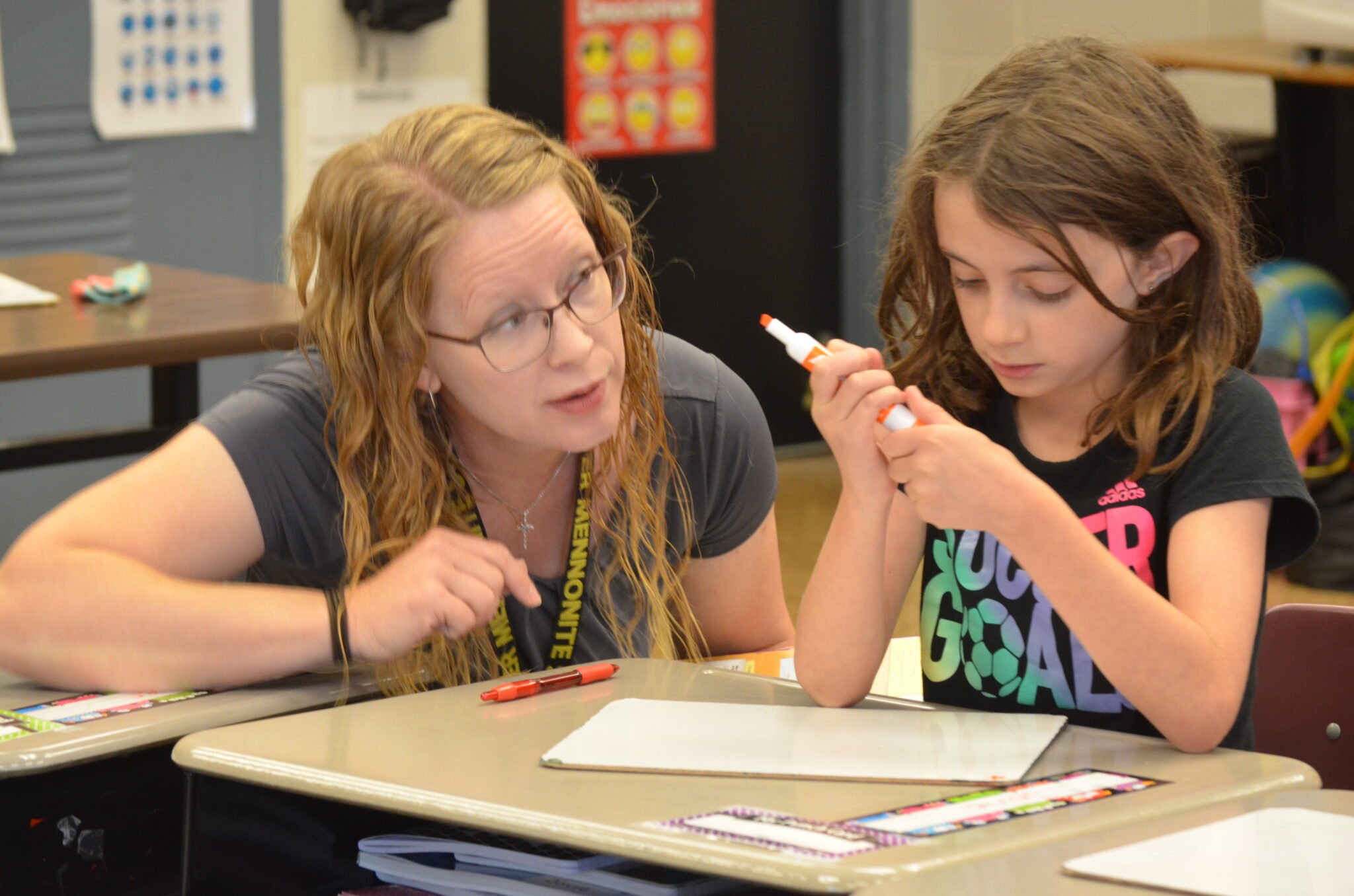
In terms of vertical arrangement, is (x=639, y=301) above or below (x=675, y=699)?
above

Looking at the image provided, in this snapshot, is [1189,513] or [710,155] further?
[710,155]

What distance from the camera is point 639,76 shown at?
4336mm

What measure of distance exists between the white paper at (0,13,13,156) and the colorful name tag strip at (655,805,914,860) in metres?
2.80

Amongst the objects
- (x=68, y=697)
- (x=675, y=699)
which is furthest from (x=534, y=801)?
(x=68, y=697)

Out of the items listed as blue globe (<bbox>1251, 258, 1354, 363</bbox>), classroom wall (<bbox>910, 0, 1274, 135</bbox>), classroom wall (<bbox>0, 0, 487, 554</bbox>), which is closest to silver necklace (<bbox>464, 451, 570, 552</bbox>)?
classroom wall (<bbox>0, 0, 487, 554</bbox>)

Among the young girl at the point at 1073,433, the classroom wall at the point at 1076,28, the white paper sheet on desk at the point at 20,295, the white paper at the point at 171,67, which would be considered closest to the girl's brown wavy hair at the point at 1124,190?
the young girl at the point at 1073,433

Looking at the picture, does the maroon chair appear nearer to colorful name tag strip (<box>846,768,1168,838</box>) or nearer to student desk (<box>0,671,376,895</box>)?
colorful name tag strip (<box>846,768,1168,838</box>)

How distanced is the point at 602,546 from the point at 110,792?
18.1 inches

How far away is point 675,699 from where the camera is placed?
1.30m

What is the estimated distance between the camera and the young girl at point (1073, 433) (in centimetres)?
120

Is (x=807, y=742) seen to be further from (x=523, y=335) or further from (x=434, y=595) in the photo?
(x=523, y=335)

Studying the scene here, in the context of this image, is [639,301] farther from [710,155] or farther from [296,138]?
[710,155]

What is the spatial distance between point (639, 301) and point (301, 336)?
295 millimetres

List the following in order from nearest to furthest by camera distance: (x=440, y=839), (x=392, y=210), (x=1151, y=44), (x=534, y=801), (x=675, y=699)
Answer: (x=534, y=801) → (x=440, y=839) → (x=675, y=699) → (x=392, y=210) → (x=1151, y=44)
